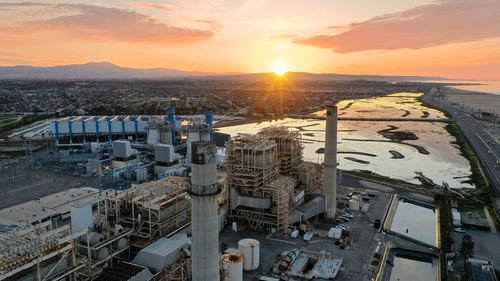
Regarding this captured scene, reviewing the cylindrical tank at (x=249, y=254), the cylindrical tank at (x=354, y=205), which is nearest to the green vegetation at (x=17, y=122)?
the cylindrical tank at (x=249, y=254)

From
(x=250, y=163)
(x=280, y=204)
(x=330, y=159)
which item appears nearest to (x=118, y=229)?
(x=250, y=163)

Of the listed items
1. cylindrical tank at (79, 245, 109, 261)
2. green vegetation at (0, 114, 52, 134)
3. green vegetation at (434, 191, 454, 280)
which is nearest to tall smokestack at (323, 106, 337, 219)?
green vegetation at (434, 191, 454, 280)

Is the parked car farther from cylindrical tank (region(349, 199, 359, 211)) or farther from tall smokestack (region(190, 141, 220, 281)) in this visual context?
tall smokestack (region(190, 141, 220, 281))

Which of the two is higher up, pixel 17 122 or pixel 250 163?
pixel 250 163

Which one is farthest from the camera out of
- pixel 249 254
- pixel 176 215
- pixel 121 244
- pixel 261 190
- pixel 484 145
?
pixel 484 145

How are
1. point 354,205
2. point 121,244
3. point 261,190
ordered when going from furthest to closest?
1. point 354,205
2. point 261,190
3. point 121,244

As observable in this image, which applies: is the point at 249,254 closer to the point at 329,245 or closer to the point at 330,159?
the point at 329,245

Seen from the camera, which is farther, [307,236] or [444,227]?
[444,227]

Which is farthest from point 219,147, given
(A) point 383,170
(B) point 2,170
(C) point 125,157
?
(B) point 2,170
